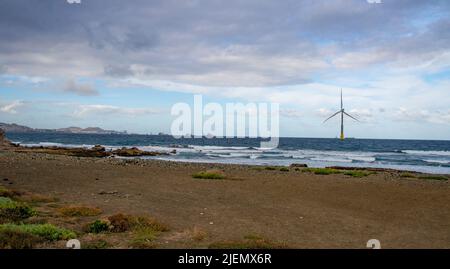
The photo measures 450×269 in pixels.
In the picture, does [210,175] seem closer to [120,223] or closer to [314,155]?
[120,223]

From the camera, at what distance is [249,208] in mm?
15039

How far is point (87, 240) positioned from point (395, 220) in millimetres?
9718

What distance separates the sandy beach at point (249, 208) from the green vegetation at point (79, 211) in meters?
0.22

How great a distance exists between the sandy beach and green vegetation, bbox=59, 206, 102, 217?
223 millimetres

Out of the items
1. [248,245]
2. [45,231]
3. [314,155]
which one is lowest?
[314,155]

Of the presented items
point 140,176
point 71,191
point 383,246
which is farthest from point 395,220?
point 140,176

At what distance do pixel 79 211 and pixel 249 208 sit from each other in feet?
19.3

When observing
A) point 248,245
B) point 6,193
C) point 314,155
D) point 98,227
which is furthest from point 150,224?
point 314,155

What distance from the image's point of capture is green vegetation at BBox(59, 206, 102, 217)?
482 inches

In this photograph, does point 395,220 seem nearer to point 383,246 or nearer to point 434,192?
point 383,246

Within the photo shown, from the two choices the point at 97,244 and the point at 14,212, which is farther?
the point at 14,212

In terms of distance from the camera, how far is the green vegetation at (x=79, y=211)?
12.3 meters

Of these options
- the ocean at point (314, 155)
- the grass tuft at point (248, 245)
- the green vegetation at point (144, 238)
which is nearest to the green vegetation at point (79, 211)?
the green vegetation at point (144, 238)
